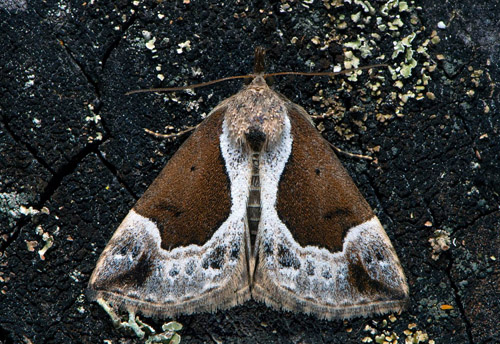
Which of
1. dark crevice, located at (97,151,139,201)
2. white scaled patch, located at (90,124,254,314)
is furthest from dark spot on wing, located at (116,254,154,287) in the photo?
dark crevice, located at (97,151,139,201)

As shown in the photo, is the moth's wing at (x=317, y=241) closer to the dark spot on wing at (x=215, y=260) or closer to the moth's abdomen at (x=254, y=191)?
the moth's abdomen at (x=254, y=191)

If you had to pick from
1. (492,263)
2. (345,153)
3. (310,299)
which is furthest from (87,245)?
(492,263)

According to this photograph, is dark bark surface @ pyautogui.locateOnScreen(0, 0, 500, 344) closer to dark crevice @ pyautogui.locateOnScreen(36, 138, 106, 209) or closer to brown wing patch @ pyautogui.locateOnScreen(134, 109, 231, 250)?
dark crevice @ pyautogui.locateOnScreen(36, 138, 106, 209)

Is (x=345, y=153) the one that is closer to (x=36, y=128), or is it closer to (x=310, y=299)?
(x=310, y=299)

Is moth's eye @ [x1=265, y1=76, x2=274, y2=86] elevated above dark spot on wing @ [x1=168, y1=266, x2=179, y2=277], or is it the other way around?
moth's eye @ [x1=265, y1=76, x2=274, y2=86]

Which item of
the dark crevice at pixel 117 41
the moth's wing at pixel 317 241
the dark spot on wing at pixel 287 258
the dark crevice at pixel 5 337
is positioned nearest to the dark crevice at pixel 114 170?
the dark crevice at pixel 117 41

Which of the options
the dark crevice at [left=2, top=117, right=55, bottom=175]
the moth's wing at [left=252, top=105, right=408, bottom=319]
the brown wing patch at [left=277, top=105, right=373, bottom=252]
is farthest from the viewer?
the dark crevice at [left=2, top=117, right=55, bottom=175]
